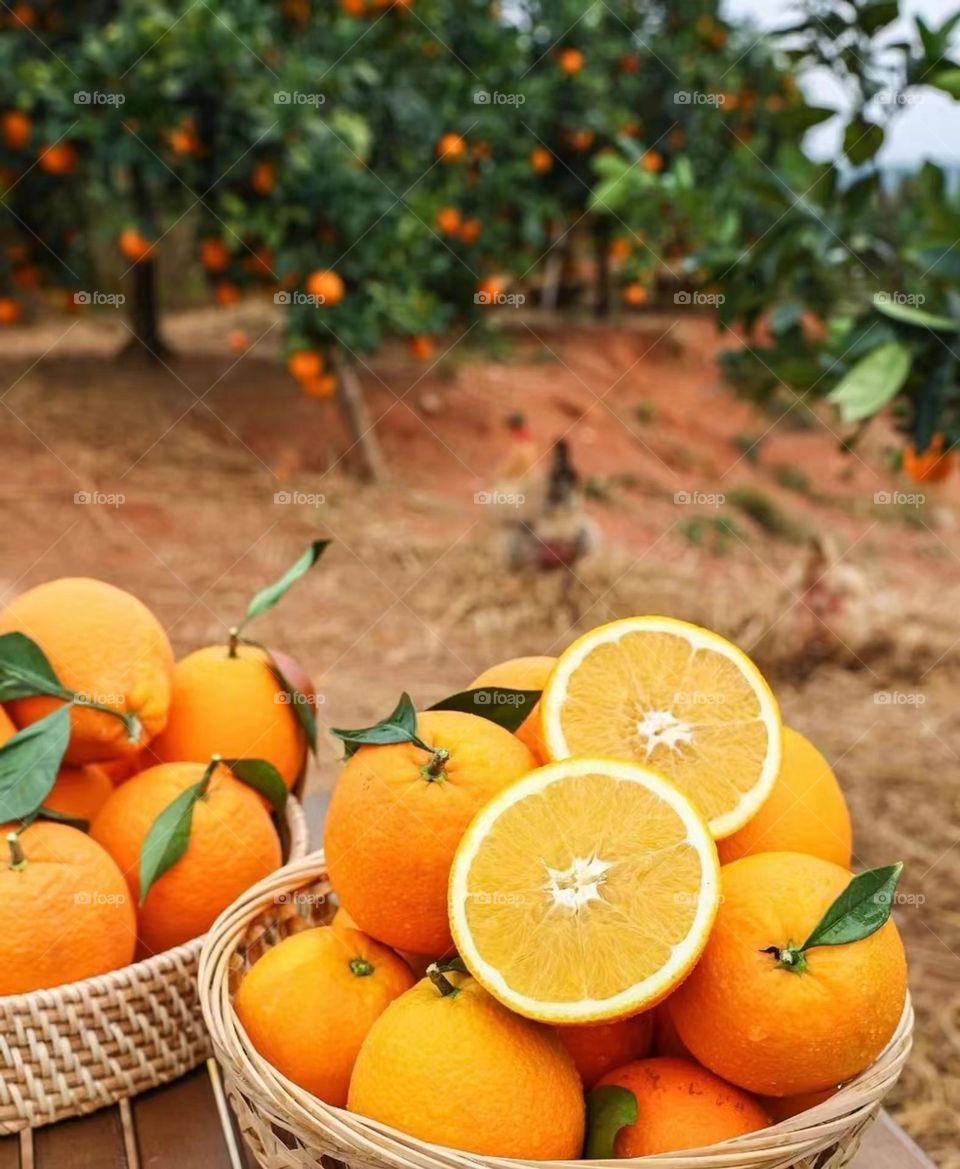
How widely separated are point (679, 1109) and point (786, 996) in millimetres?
103

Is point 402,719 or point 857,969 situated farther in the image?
point 402,719

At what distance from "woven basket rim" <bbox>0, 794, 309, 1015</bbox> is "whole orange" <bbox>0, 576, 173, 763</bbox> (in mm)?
203

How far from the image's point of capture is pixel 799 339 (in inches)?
110

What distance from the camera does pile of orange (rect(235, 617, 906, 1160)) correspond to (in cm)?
76

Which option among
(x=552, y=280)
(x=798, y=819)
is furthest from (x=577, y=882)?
(x=552, y=280)

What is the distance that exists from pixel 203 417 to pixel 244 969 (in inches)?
165

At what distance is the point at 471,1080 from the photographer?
0.74 metres

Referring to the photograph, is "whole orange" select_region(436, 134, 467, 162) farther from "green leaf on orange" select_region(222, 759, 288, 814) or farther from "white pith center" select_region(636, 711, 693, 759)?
"white pith center" select_region(636, 711, 693, 759)

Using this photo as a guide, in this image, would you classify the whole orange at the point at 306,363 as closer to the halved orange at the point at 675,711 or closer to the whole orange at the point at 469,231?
the whole orange at the point at 469,231

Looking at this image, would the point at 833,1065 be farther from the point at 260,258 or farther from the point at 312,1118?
the point at 260,258

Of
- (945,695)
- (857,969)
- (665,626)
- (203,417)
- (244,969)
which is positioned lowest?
(945,695)

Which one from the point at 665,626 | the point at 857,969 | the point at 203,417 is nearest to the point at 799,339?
the point at 665,626

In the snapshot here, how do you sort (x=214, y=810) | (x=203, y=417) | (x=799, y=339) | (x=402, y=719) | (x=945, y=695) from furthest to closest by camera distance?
(x=203, y=417) → (x=945, y=695) → (x=799, y=339) → (x=214, y=810) → (x=402, y=719)

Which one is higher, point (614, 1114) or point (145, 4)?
point (145, 4)
